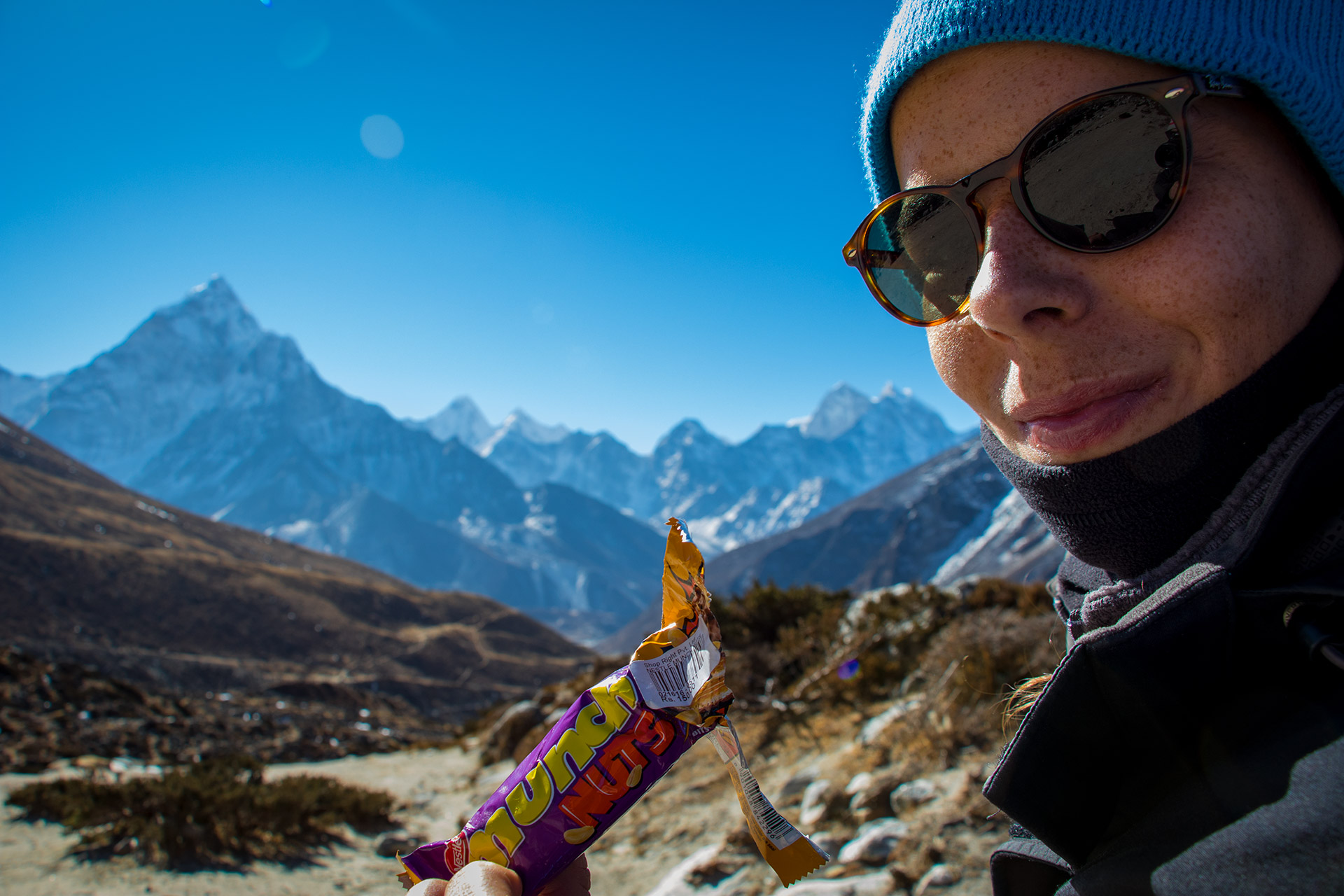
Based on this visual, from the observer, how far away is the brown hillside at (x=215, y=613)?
1665 inches

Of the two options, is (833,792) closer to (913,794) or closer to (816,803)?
(816,803)

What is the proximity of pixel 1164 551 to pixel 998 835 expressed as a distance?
11.4ft

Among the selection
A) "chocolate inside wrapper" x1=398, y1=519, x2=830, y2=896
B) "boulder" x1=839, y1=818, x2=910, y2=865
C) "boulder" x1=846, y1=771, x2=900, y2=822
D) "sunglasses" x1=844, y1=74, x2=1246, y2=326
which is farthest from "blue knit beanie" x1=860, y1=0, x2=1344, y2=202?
"boulder" x1=846, y1=771, x2=900, y2=822

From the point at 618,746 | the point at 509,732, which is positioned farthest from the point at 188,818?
the point at 509,732

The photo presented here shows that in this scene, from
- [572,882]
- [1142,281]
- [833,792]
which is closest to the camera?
[1142,281]

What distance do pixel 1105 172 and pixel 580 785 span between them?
5.20 feet

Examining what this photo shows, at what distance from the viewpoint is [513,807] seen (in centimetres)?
152

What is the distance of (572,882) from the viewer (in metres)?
1.54

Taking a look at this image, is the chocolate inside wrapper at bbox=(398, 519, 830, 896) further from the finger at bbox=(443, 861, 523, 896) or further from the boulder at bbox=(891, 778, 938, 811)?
the boulder at bbox=(891, 778, 938, 811)

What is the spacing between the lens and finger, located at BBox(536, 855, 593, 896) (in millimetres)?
1508

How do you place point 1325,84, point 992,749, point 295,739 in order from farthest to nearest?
point 295,739 → point 992,749 → point 1325,84

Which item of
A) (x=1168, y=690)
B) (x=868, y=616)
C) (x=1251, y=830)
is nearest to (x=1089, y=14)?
(x=1168, y=690)

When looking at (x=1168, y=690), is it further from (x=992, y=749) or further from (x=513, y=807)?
(x=992, y=749)

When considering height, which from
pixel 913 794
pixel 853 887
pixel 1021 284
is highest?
pixel 1021 284
